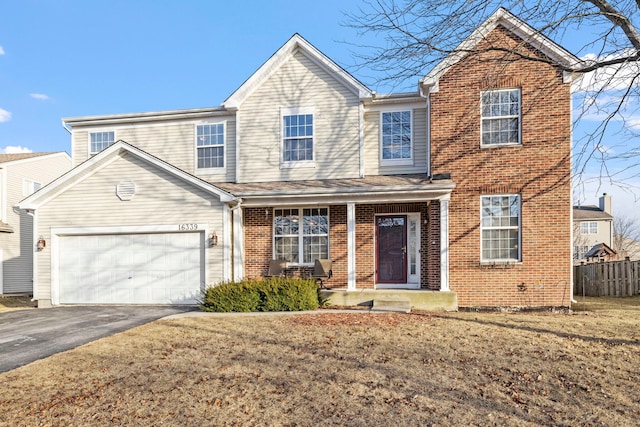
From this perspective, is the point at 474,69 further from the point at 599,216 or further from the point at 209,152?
the point at 599,216

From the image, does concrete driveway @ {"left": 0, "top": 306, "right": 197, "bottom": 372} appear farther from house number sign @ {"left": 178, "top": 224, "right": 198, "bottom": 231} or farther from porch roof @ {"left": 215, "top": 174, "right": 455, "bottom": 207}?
porch roof @ {"left": 215, "top": 174, "right": 455, "bottom": 207}

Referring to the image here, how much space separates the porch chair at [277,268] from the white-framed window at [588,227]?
136 ft

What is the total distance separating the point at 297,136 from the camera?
41.0 ft

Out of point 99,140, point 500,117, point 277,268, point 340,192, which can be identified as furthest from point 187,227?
point 500,117

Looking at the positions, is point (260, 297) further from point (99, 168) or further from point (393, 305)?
point (99, 168)

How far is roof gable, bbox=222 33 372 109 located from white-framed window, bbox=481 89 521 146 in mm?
3465

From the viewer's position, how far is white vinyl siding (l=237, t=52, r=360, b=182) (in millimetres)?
12234

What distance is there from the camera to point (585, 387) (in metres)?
4.79

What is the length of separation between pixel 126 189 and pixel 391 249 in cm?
831

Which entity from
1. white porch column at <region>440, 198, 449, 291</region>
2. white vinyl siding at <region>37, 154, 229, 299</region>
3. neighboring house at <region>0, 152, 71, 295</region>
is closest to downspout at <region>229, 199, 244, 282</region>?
white vinyl siding at <region>37, 154, 229, 299</region>

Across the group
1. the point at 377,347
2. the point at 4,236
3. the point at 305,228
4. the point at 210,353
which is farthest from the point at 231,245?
the point at 4,236

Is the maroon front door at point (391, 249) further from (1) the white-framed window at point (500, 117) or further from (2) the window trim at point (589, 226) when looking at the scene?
(2) the window trim at point (589, 226)

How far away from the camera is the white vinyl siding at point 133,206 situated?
37.1 feet

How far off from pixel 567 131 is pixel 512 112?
1.52 m
